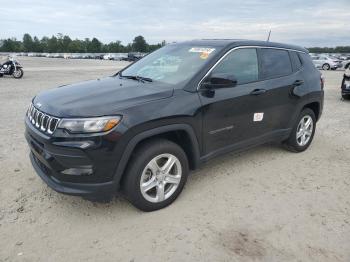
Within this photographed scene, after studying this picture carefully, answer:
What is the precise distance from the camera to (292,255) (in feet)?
9.70

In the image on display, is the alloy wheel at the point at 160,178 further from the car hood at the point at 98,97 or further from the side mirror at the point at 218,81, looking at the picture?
the side mirror at the point at 218,81

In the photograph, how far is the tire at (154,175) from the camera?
10.9 feet

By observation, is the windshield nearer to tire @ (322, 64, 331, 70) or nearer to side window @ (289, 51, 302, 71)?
side window @ (289, 51, 302, 71)

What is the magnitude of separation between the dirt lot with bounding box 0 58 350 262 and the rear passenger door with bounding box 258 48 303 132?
0.70 meters

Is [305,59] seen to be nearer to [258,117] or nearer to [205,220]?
[258,117]

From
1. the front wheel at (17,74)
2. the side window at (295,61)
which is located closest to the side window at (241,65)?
the side window at (295,61)

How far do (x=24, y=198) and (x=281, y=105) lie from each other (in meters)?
3.55

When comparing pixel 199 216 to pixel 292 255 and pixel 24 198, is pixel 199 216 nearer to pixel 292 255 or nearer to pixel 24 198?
pixel 292 255

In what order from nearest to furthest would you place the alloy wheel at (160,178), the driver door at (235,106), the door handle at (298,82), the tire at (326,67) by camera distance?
the alloy wheel at (160,178) → the driver door at (235,106) → the door handle at (298,82) → the tire at (326,67)

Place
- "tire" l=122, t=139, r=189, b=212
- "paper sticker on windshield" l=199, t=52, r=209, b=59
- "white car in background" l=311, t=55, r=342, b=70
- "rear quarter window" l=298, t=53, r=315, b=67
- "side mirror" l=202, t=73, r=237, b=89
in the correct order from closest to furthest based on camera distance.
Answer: "tire" l=122, t=139, r=189, b=212 → "side mirror" l=202, t=73, r=237, b=89 → "paper sticker on windshield" l=199, t=52, r=209, b=59 → "rear quarter window" l=298, t=53, r=315, b=67 → "white car in background" l=311, t=55, r=342, b=70

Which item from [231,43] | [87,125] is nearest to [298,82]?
[231,43]

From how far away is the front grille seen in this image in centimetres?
317

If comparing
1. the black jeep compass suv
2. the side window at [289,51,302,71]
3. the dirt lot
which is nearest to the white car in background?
the side window at [289,51,302,71]

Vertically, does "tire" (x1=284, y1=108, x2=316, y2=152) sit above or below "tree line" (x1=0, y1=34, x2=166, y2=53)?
below
